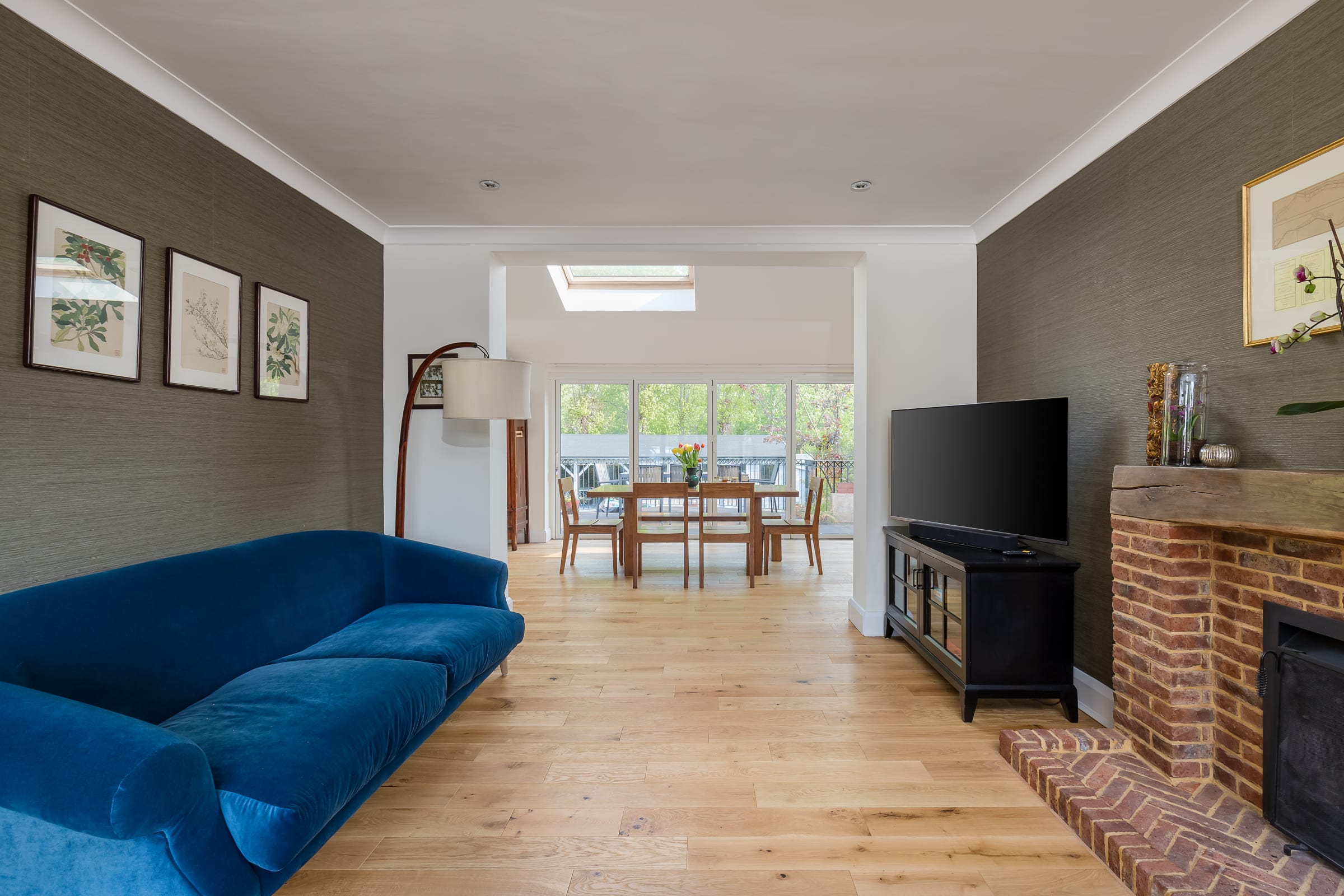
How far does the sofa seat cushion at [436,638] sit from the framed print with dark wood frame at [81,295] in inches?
46.3

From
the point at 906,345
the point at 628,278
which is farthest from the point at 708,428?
the point at 906,345

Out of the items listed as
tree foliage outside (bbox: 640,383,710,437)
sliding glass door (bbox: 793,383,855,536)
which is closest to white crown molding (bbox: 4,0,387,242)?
tree foliage outside (bbox: 640,383,710,437)

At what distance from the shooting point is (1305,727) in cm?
172

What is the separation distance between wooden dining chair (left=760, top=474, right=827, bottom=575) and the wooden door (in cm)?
270

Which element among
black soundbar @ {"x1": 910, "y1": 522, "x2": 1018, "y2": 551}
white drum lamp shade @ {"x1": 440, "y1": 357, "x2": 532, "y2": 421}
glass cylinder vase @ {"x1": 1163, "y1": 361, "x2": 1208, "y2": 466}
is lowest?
black soundbar @ {"x1": 910, "y1": 522, "x2": 1018, "y2": 551}

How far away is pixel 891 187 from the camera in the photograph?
10.9 feet

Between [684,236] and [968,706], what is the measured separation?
294 centimetres

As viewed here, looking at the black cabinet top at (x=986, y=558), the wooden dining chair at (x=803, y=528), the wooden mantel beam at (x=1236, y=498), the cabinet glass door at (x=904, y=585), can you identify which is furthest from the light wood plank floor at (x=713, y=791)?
the wooden dining chair at (x=803, y=528)

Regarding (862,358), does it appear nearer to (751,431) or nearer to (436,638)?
(436,638)

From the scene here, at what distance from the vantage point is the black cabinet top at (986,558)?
2.76 meters

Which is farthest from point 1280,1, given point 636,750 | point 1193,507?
point 636,750

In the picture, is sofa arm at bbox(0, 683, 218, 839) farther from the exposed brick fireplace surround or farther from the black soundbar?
the black soundbar

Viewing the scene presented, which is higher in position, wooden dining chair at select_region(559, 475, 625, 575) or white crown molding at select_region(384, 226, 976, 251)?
white crown molding at select_region(384, 226, 976, 251)

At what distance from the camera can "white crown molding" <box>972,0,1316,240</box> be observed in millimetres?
1932
